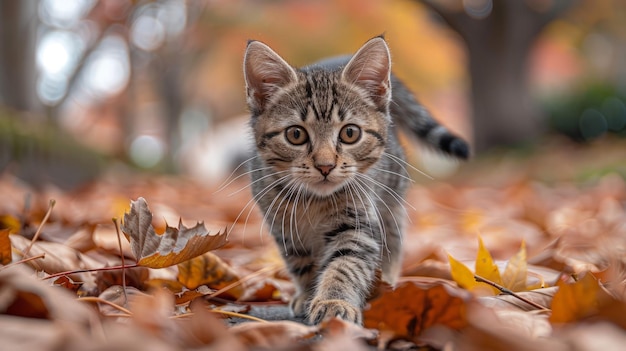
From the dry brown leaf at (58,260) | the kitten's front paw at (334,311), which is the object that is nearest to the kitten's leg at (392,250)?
the kitten's front paw at (334,311)

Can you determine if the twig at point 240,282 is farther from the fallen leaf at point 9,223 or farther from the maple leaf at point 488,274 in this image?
the fallen leaf at point 9,223

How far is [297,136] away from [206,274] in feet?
2.13

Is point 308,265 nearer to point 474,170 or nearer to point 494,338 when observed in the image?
point 494,338

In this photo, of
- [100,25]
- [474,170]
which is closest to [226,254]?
[474,170]

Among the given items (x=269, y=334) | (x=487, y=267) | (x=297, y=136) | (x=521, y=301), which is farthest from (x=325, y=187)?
(x=269, y=334)

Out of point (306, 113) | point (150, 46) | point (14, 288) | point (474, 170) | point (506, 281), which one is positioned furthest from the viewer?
point (150, 46)

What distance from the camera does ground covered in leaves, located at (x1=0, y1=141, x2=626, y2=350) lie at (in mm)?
1272

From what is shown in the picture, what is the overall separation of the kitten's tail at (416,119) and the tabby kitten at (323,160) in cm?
33

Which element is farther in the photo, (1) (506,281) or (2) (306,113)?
(2) (306,113)

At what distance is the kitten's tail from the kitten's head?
1.41 feet

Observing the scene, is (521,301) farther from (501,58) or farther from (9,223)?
(501,58)

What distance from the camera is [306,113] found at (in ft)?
8.29

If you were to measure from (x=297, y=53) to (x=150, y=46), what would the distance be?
392 cm

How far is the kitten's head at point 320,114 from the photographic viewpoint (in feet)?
7.94
